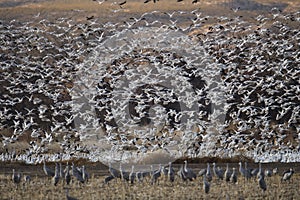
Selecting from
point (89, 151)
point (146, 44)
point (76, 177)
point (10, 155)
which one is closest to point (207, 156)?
point (89, 151)

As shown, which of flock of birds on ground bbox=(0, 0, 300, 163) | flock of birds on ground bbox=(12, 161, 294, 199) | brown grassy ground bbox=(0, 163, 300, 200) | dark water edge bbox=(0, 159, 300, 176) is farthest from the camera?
flock of birds on ground bbox=(0, 0, 300, 163)

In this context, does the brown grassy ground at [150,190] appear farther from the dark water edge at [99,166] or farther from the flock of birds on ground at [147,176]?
the dark water edge at [99,166]

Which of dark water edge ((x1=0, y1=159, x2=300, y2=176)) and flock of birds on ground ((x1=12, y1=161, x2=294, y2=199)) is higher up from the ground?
dark water edge ((x1=0, y1=159, x2=300, y2=176))

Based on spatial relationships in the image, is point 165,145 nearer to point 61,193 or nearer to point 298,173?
point 298,173

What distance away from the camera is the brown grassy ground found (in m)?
18.1

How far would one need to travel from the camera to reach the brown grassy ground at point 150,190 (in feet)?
59.4

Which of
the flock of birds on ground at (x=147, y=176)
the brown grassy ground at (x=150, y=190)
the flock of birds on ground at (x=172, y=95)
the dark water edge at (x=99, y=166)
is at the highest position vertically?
the flock of birds on ground at (x=172, y=95)

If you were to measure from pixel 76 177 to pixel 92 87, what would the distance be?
2166 centimetres

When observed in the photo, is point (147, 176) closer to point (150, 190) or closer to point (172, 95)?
point (150, 190)

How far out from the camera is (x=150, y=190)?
19203mm

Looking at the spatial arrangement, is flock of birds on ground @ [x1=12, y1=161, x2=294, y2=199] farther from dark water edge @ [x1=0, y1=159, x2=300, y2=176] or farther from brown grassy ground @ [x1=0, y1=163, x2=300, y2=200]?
dark water edge @ [x1=0, y1=159, x2=300, y2=176]

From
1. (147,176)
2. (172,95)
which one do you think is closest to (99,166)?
(147,176)

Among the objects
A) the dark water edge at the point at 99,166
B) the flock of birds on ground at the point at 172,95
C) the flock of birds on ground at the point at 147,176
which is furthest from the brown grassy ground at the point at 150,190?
the flock of birds on ground at the point at 172,95

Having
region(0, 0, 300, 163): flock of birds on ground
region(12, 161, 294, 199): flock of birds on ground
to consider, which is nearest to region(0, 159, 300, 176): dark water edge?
region(0, 0, 300, 163): flock of birds on ground
